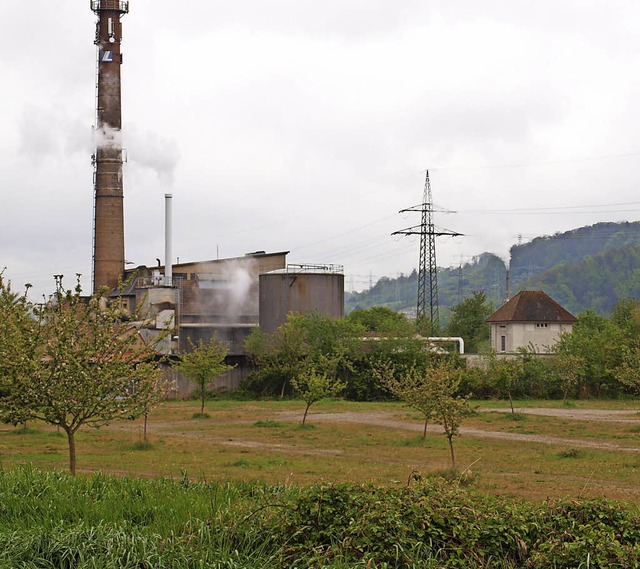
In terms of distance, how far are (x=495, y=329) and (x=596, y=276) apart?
116138mm

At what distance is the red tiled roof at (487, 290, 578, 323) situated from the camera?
79500 mm

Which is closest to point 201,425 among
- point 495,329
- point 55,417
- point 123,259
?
point 55,417

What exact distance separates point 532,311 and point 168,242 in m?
33.4

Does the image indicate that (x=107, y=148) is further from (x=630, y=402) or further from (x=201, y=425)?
(x=630, y=402)

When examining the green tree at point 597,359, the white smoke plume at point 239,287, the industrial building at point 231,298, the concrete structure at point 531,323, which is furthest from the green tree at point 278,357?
the concrete structure at point 531,323

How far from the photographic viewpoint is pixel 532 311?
262ft

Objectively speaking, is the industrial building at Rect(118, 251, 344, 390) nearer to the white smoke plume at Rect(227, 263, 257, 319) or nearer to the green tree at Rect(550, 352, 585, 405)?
the white smoke plume at Rect(227, 263, 257, 319)

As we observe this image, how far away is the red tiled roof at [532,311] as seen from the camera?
261 ft

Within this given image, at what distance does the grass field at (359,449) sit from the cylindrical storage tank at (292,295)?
72.4ft

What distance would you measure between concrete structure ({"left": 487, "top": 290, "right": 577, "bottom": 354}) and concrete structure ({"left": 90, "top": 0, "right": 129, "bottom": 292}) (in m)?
35.1

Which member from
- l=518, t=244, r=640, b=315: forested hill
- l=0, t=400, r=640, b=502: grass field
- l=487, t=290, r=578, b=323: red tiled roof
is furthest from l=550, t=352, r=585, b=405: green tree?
l=518, t=244, r=640, b=315: forested hill

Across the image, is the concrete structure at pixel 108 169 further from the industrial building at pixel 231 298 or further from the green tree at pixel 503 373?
the green tree at pixel 503 373

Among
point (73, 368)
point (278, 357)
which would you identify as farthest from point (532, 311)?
point (73, 368)

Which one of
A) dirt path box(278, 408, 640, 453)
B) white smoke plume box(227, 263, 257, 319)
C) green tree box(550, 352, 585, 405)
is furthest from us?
white smoke plume box(227, 263, 257, 319)
